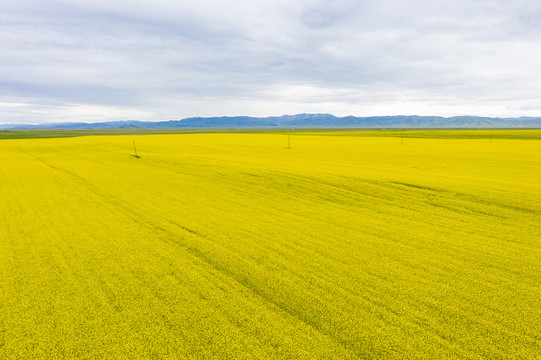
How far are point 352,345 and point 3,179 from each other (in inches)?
651

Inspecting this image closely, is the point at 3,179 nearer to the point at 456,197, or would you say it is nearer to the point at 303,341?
the point at 303,341

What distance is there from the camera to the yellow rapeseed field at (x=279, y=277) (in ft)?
10.5

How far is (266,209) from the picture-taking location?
8320 millimetres

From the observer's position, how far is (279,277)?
14.8ft

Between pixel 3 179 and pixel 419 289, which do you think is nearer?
pixel 419 289

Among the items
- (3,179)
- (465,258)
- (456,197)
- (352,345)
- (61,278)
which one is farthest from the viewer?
(3,179)

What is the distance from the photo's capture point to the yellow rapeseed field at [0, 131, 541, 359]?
321 centimetres

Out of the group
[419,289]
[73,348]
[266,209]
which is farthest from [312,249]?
[73,348]

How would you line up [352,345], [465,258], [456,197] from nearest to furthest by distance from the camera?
[352,345] < [465,258] < [456,197]

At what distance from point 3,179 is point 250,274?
14.7 m

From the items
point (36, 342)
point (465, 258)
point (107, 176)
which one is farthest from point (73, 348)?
point (107, 176)

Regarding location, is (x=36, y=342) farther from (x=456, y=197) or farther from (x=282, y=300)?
(x=456, y=197)

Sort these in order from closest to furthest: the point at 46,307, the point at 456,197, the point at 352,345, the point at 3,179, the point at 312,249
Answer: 1. the point at 352,345
2. the point at 46,307
3. the point at 312,249
4. the point at 456,197
5. the point at 3,179

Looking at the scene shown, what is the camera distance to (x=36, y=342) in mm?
3277
